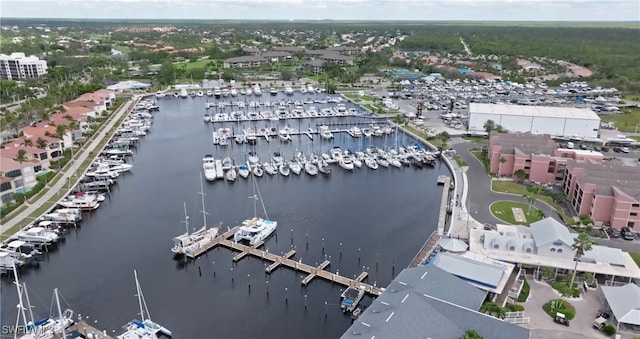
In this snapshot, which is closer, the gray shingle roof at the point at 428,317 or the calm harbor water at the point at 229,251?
the gray shingle roof at the point at 428,317

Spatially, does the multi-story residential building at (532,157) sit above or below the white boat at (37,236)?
above

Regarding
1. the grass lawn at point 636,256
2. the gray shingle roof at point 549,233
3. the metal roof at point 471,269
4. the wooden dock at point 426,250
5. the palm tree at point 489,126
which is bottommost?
the wooden dock at point 426,250

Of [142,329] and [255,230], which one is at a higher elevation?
[255,230]

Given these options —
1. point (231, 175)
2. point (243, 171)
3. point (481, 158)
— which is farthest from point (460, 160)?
point (231, 175)

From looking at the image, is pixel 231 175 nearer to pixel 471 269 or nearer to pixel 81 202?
pixel 81 202

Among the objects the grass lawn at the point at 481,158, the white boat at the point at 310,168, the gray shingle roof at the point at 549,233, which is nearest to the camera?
the gray shingle roof at the point at 549,233

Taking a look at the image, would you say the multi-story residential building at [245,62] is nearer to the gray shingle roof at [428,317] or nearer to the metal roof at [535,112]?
the metal roof at [535,112]

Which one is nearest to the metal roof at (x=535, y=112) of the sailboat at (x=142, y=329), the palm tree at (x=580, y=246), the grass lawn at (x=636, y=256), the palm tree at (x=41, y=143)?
the grass lawn at (x=636, y=256)

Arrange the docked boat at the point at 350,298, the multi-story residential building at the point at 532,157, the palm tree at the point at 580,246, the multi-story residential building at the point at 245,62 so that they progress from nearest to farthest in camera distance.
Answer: the docked boat at the point at 350,298 < the palm tree at the point at 580,246 < the multi-story residential building at the point at 532,157 < the multi-story residential building at the point at 245,62
